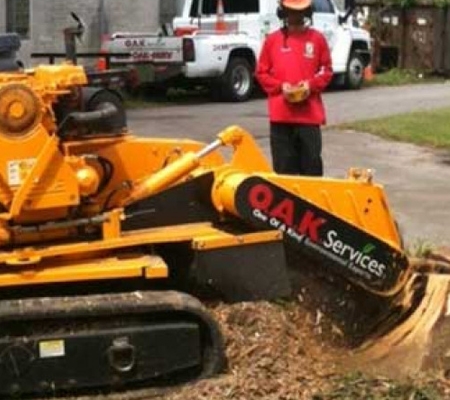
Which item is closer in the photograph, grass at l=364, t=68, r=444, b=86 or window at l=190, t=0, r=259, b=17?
window at l=190, t=0, r=259, b=17

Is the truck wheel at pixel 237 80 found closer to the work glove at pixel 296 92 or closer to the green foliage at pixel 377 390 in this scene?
the work glove at pixel 296 92

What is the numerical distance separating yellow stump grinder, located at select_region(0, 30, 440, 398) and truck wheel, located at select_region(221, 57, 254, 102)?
15503mm

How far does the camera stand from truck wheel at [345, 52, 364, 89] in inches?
984

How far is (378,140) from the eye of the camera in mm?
16516

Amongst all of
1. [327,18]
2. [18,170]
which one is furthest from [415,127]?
[18,170]

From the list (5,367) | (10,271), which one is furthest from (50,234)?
(5,367)

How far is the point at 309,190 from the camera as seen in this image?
6.28m

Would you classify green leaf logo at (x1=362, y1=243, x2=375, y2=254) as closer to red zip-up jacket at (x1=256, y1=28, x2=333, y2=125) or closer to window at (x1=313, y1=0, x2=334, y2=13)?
red zip-up jacket at (x1=256, y1=28, x2=333, y2=125)

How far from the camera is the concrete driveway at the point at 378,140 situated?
36.5 ft

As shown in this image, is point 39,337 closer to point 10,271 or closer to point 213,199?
point 10,271

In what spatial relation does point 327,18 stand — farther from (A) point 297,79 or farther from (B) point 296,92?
(B) point 296,92

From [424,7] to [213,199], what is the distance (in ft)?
76.1

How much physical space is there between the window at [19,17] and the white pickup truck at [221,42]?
165 cm

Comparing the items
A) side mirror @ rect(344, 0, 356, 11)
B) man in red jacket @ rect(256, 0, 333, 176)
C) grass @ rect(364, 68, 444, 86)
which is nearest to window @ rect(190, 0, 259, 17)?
side mirror @ rect(344, 0, 356, 11)
